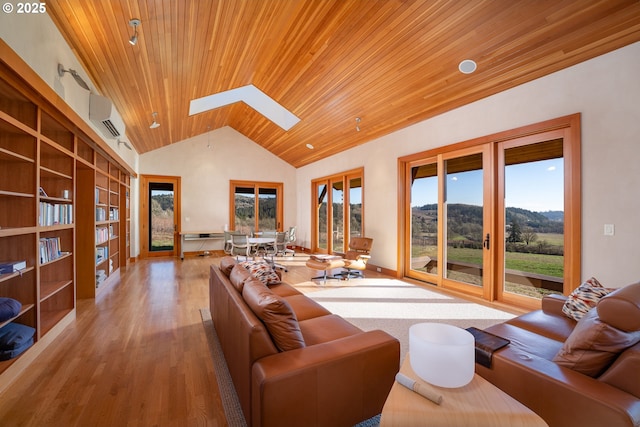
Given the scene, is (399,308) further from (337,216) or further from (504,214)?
(337,216)

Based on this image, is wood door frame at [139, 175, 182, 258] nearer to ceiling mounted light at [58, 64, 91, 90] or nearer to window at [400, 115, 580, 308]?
ceiling mounted light at [58, 64, 91, 90]

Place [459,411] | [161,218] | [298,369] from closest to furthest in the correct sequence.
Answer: [459,411]
[298,369]
[161,218]

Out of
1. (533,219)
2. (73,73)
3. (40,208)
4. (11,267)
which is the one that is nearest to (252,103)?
(73,73)

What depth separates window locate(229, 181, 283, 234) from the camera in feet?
30.8

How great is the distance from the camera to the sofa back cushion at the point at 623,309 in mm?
1329

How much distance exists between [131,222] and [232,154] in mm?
3472

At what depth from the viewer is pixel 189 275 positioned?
19.4 ft

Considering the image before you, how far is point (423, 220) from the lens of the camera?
5395 millimetres

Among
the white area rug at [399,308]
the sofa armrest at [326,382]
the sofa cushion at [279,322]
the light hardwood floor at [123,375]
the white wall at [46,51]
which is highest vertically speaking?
the white wall at [46,51]

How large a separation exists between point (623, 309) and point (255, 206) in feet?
29.9

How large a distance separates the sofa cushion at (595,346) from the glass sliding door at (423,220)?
369 centimetres

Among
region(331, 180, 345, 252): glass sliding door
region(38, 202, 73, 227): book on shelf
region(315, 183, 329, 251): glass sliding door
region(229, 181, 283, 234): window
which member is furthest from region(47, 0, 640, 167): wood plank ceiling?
region(229, 181, 283, 234): window

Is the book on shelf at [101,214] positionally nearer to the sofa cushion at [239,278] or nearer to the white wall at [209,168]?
the white wall at [209,168]

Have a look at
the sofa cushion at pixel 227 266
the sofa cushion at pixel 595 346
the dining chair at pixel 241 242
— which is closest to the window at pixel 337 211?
the dining chair at pixel 241 242
